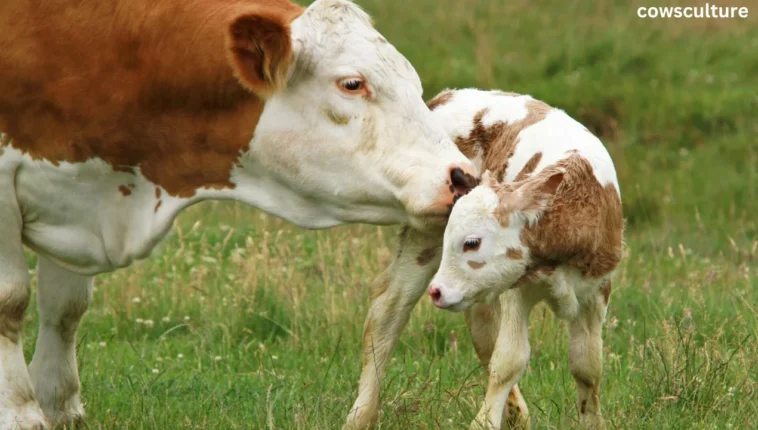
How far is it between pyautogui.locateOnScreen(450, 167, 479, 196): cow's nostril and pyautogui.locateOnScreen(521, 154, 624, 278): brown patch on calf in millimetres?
285

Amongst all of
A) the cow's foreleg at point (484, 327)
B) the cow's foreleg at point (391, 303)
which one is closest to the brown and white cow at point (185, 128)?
the cow's foreleg at point (391, 303)

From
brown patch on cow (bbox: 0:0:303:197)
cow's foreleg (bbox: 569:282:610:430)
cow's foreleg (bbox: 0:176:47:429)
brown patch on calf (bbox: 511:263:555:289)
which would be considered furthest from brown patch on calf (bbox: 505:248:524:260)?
cow's foreleg (bbox: 0:176:47:429)

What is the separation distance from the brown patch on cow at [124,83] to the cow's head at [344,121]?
0.15 m

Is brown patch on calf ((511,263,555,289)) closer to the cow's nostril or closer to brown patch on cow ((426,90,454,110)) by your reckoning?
the cow's nostril

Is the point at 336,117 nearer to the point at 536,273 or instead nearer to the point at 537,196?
the point at 537,196

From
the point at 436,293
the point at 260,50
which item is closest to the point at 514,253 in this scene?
the point at 436,293

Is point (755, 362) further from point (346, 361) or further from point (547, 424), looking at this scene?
point (346, 361)

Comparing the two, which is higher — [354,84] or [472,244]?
[354,84]

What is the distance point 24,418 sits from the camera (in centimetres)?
519

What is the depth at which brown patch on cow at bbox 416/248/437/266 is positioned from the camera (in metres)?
Answer: 5.67

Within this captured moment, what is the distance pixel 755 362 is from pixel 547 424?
4.06ft

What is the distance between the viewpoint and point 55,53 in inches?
204

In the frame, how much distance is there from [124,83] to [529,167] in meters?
1.72

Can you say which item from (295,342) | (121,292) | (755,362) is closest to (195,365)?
(295,342)
